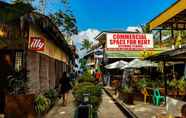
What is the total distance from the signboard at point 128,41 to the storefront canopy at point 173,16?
26569 mm

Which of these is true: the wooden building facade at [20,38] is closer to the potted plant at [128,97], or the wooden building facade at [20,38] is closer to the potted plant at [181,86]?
the potted plant at [128,97]

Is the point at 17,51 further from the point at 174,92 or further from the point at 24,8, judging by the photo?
the point at 174,92

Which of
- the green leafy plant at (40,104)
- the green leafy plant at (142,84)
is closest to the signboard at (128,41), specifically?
the green leafy plant at (142,84)

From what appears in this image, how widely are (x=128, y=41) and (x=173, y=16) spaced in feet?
103

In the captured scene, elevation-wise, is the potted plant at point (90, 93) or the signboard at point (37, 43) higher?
the signboard at point (37, 43)

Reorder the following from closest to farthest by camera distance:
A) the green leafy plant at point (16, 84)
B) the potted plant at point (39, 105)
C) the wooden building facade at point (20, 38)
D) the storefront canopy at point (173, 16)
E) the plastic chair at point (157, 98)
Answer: the storefront canopy at point (173, 16) < the wooden building facade at point (20, 38) < the green leafy plant at point (16, 84) < the potted plant at point (39, 105) < the plastic chair at point (157, 98)

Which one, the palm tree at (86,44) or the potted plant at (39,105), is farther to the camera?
the palm tree at (86,44)

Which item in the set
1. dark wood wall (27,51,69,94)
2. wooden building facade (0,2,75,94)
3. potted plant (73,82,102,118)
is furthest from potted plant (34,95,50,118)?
potted plant (73,82,102,118)

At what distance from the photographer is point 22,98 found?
12055mm

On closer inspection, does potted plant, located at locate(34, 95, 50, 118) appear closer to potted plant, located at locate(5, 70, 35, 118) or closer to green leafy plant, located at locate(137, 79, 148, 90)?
potted plant, located at locate(5, 70, 35, 118)

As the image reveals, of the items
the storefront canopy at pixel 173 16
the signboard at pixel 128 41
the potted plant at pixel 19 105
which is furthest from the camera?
the signboard at pixel 128 41

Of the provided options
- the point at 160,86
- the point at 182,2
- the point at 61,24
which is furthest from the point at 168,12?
the point at 61,24

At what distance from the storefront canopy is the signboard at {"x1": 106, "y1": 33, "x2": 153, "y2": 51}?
26.6 meters

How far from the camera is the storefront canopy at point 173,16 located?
1001 cm
